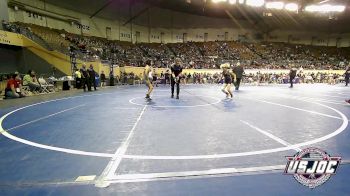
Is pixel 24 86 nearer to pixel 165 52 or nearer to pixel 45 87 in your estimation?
pixel 45 87

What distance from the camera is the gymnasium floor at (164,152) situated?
10.6 feet

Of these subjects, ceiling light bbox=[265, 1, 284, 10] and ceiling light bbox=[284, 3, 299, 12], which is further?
ceiling light bbox=[284, 3, 299, 12]

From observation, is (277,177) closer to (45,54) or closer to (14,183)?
(14,183)

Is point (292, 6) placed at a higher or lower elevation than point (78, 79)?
higher

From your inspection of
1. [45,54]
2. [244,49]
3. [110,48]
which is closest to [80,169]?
[45,54]

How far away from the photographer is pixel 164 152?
453 cm

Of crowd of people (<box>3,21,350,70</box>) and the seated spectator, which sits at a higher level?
crowd of people (<box>3,21,350,70</box>)

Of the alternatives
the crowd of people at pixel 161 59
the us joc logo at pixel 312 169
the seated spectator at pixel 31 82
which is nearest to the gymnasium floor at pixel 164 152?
the us joc logo at pixel 312 169

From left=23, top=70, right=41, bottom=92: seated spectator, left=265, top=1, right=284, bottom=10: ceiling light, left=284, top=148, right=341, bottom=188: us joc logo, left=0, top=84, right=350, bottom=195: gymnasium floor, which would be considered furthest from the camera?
left=265, top=1, right=284, bottom=10: ceiling light

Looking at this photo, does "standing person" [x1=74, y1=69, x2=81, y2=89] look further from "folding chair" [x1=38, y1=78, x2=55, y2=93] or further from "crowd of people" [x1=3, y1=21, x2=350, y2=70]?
"crowd of people" [x1=3, y1=21, x2=350, y2=70]

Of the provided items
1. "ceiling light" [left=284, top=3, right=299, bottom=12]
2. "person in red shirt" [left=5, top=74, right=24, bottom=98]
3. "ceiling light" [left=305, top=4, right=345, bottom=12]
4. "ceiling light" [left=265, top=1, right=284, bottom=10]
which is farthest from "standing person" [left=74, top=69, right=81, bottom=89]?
"ceiling light" [left=305, top=4, right=345, bottom=12]

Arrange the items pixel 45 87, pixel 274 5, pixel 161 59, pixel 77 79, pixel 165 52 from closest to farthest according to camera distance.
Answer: pixel 45 87, pixel 77 79, pixel 274 5, pixel 161 59, pixel 165 52

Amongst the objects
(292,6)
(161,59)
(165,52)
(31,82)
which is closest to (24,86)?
(31,82)

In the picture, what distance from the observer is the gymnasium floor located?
3229mm
